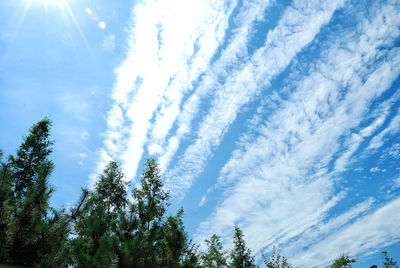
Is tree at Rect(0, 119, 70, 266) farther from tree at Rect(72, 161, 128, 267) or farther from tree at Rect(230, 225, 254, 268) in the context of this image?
tree at Rect(230, 225, 254, 268)

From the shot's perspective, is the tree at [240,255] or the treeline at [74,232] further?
the tree at [240,255]

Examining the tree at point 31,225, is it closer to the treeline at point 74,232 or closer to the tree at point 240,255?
the treeline at point 74,232

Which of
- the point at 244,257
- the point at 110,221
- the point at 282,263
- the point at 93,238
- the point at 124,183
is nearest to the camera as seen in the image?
the point at 93,238

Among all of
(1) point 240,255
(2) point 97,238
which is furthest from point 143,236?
(1) point 240,255

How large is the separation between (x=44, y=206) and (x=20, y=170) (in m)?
16.3

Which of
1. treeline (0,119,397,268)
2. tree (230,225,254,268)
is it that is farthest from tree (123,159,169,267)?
tree (230,225,254,268)

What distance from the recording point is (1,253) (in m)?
4.18

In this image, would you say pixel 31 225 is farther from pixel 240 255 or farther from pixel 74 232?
pixel 240 255

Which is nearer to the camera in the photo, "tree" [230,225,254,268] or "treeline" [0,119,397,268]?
"treeline" [0,119,397,268]

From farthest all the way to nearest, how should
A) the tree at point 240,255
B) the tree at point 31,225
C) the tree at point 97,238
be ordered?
the tree at point 240,255 < the tree at point 97,238 < the tree at point 31,225

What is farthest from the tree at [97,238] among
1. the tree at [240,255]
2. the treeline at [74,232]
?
the tree at [240,255]

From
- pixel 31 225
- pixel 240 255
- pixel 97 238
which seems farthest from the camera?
pixel 240 255

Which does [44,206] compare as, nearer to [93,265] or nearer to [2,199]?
[2,199]

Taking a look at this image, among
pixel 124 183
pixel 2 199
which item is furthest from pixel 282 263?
pixel 2 199
